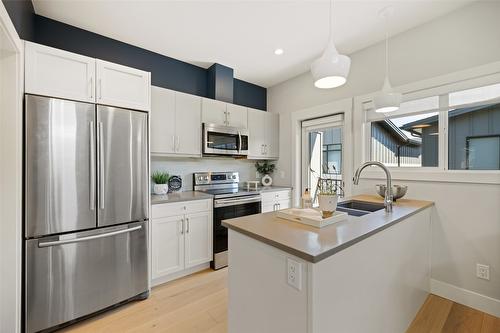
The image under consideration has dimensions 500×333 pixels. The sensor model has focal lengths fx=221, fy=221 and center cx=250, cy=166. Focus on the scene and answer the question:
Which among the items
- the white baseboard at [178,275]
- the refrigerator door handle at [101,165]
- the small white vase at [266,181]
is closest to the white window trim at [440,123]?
the small white vase at [266,181]

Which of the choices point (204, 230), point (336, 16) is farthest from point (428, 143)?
point (204, 230)

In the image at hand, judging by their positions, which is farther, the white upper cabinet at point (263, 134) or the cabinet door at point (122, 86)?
the white upper cabinet at point (263, 134)

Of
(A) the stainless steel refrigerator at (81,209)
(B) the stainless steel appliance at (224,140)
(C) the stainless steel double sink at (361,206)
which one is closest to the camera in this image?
(A) the stainless steel refrigerator at (81,209)

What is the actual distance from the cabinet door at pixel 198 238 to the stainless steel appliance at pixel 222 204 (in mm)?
81

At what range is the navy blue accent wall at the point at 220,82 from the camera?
3.24 metres

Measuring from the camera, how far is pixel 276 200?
351 centimetres

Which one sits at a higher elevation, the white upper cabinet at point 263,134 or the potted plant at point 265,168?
the white upper cabinet at point 263,134

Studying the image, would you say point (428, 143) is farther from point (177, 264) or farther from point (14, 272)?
point (14, 272)

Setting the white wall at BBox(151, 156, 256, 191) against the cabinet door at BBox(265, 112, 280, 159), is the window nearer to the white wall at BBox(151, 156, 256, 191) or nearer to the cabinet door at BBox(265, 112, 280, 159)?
the cabinet door at BBox(265, 112, 280, 159)

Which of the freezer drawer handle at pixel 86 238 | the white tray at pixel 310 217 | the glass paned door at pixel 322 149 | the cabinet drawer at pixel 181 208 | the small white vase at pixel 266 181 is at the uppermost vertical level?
the glass paned door at pixel 322 149

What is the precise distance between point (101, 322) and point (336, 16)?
3.52 meters

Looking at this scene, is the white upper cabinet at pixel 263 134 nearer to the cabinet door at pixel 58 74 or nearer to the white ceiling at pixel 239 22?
the white ceiling at pixel 239 22

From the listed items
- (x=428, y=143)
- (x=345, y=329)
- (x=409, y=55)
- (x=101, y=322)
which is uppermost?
(x=409, y=55)

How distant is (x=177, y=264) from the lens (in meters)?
2.50
